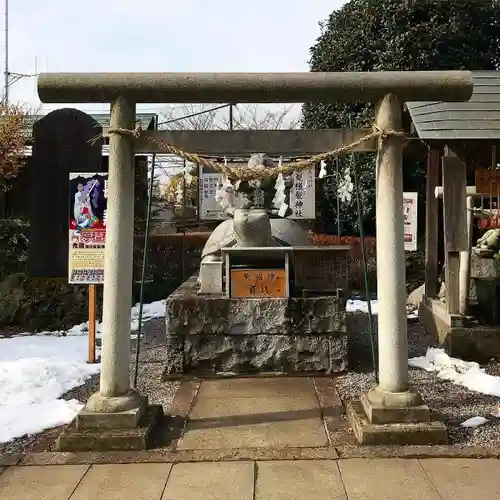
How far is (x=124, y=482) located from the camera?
3.98m

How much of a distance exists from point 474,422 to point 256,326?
2.68 metres

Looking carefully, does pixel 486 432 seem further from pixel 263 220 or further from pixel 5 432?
pixel 5 432

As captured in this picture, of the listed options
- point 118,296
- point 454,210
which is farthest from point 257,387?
point 454,210

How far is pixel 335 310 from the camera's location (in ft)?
22.1

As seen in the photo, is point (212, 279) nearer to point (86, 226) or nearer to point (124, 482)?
point (86, 226)

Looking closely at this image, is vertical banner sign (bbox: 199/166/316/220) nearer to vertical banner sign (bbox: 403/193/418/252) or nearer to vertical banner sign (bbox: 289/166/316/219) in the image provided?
vertical banner sign (bbox: 289/166/316/219)


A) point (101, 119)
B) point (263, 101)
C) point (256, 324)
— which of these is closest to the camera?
point (263, 101)

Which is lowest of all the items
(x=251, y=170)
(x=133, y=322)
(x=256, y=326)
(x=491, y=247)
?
(x=133, y=322)

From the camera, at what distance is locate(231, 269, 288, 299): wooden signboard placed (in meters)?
6.73

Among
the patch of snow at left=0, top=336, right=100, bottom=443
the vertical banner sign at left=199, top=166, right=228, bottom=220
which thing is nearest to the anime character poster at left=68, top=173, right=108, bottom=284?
the patch of snow at left=0, top=336, right=100, bottom=443

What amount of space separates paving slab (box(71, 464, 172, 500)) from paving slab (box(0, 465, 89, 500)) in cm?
9

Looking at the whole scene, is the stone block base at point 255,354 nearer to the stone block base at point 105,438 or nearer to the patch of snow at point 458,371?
the patch of snow at point 458,371

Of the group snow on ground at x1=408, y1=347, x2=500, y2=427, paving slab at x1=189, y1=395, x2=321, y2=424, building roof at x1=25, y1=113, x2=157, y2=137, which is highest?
building roof at x1=25, y1=113, x2=157, y2=137

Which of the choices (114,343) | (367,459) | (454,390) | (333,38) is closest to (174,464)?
(114,343)
